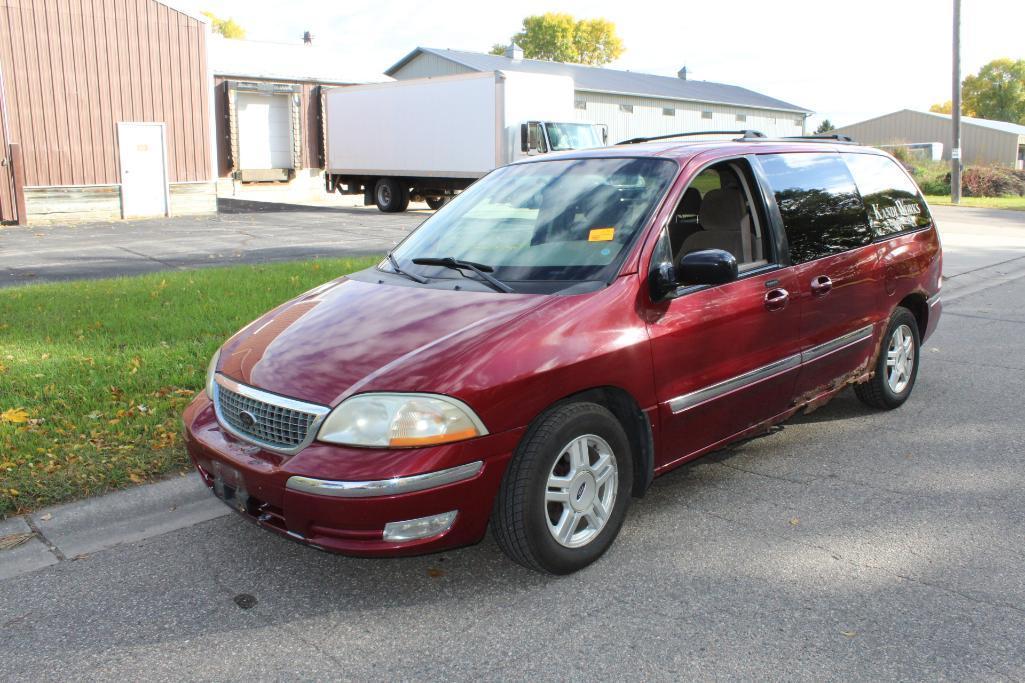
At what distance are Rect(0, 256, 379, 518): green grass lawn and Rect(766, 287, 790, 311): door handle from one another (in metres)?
3.21

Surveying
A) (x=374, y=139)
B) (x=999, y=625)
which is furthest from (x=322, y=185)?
(x=999, y=625)

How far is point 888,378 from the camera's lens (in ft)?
19.3

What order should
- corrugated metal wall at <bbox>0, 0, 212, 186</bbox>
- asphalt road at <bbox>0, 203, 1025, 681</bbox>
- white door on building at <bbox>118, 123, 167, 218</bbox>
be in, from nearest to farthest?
asphalt road at <bbox>0, 203, 1025, 681</bbox>, corrugated metal wall at <bbox>0, 0, 212, 186</bbox>, white door on building at <bbox>118, 123, 167, 218</bbox>

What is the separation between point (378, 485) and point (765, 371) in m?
2.22

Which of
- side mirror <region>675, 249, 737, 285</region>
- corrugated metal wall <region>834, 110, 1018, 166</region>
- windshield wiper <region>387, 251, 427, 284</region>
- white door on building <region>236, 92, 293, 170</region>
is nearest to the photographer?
side mirror <region>675, 249, 737, 285</region>

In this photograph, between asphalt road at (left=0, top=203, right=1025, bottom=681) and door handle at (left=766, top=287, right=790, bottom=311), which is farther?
door handle at (left=766, top=287, right=790, bottom=311)

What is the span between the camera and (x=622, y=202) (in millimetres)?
4305

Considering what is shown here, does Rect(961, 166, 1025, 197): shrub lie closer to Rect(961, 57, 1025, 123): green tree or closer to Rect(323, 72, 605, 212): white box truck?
Rect(323, 72, 605, 212): white box truck

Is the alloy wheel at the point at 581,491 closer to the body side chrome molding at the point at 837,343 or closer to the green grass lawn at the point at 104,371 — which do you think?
the body side chrome molding at the point at 837,343

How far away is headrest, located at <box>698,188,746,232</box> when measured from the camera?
15.7 feet

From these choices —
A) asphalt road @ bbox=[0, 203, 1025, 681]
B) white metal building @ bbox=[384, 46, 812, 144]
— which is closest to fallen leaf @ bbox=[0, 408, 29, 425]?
asphalt road @ bbox=[0, 203, 1025, 681]

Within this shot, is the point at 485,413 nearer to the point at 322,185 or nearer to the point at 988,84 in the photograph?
the point at 322,185

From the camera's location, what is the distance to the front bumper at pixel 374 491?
10.5 feet

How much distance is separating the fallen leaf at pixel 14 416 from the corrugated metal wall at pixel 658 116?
36.6 m
